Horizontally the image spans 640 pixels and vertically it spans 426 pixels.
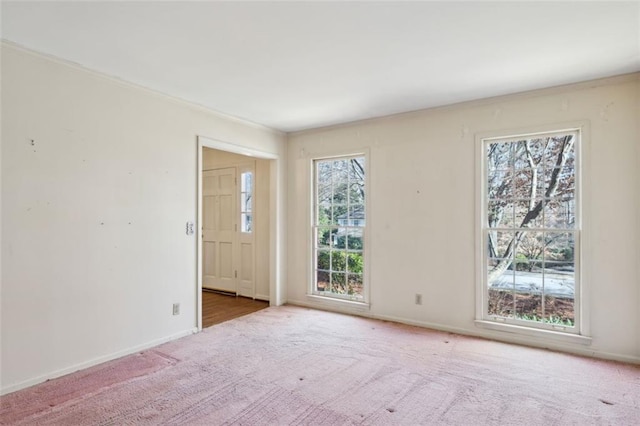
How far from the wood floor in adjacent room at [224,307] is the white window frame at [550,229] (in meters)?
2.87

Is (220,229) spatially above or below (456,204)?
below

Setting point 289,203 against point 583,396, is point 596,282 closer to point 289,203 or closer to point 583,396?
point 583,396

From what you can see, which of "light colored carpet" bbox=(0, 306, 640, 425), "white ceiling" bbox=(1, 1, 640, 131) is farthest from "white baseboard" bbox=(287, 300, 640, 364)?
"white ceiling" bbox=(1, 1, 640, 131)

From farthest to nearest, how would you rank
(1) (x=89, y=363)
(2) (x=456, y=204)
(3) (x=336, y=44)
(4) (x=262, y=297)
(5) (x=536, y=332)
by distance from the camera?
(4) (x=262, y=297) → (2) (x=456, y=204) → (5) (x=536, y=332) → (1) (x=89, y=363) → (3) (x=336, y=44)

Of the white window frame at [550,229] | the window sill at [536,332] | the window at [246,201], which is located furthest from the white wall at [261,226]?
the window sill at [536,332]

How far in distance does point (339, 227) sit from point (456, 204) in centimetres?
154

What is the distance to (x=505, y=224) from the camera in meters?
3.61

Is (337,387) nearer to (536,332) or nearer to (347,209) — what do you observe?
(536,332)

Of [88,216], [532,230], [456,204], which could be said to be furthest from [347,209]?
[88,216]

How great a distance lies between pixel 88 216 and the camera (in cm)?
287

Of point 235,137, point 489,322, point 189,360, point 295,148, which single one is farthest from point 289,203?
point 489,322

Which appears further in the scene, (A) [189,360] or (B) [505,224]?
(B) [505,224]

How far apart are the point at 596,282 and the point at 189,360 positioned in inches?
145

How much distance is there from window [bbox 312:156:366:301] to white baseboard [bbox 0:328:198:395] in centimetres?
186
